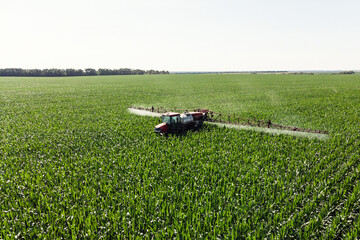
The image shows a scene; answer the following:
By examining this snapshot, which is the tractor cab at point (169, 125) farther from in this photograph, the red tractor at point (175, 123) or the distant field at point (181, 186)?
the distant field at point (181, 186)

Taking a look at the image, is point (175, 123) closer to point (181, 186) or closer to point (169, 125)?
point (169, 125)

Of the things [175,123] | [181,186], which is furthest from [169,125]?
[181,186]

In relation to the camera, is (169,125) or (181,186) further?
(169,125)

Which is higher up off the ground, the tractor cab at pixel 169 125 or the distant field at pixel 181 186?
the tractor cab at pixel 169 125

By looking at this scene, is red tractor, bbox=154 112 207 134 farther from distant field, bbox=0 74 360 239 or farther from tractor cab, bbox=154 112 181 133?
distant field, bbox=0 74 360 239

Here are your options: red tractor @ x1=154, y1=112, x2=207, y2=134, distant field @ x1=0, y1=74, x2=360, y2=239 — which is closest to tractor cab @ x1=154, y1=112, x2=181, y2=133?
red tractor @ x1=154, y1=112, x2=207, y2=134

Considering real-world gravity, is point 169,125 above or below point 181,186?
above

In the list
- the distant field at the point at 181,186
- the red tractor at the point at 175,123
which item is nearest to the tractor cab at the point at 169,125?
the red tractor at the point at 175,123

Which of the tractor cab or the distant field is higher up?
the tractor cab

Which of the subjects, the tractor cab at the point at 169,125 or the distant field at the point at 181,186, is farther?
the tractor cab at the point at 169,125

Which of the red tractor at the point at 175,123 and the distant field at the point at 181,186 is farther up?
the red tractor at the point at 175,123

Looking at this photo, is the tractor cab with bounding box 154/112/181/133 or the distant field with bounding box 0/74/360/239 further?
the tractor cab with bounding box 154/112/181/133

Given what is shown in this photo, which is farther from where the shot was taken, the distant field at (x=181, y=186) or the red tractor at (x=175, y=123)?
the red tractor at (x=175, y=123)

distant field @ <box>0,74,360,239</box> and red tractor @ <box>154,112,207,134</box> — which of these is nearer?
distant field @ <box>0,74,360,239</box>
